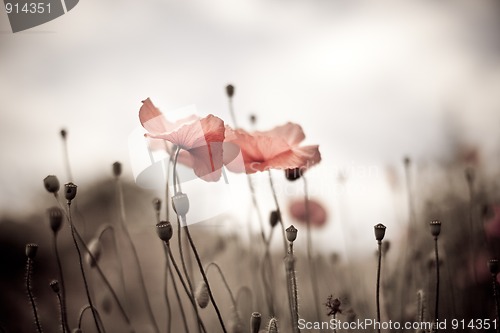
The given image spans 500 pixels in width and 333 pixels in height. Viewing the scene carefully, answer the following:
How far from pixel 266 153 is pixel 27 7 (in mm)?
883

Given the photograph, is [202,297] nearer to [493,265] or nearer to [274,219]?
[274,219]

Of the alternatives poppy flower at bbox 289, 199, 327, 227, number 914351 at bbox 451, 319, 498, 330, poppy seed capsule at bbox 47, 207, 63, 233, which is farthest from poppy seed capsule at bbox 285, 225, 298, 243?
poppy flower at bbox 289, 199, 327, 227

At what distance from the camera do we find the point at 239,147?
108 cm

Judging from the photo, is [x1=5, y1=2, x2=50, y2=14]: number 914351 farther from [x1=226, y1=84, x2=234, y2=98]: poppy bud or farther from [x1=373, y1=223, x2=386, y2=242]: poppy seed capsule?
[x1=373, y1=223, x2=386, y2=242]: poppy seed capsule

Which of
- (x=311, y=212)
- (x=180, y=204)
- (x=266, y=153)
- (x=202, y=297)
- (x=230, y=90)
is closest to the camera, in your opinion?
(x=180, y=204)

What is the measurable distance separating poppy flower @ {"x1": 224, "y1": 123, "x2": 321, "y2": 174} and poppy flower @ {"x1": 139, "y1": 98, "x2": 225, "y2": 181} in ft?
0.14

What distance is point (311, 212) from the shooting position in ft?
5.94

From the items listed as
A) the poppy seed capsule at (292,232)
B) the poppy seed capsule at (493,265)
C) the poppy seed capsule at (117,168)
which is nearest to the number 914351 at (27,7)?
the poppy seed capsule at (117,168)

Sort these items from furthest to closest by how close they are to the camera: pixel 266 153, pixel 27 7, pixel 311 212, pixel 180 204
Result: 1. pixel 311 212
2. pixel 27 7
3. pixel 266 153
4. pixel 180 204

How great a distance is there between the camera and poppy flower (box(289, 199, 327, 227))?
1.77 metres

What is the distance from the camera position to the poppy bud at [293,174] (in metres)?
1.13

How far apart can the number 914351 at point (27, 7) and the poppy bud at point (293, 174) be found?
0.92 meters

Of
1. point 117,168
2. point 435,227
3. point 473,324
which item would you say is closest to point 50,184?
point 117,168

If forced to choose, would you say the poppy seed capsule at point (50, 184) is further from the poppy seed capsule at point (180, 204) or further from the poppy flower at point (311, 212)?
the poppy flower at point (311, 212)
